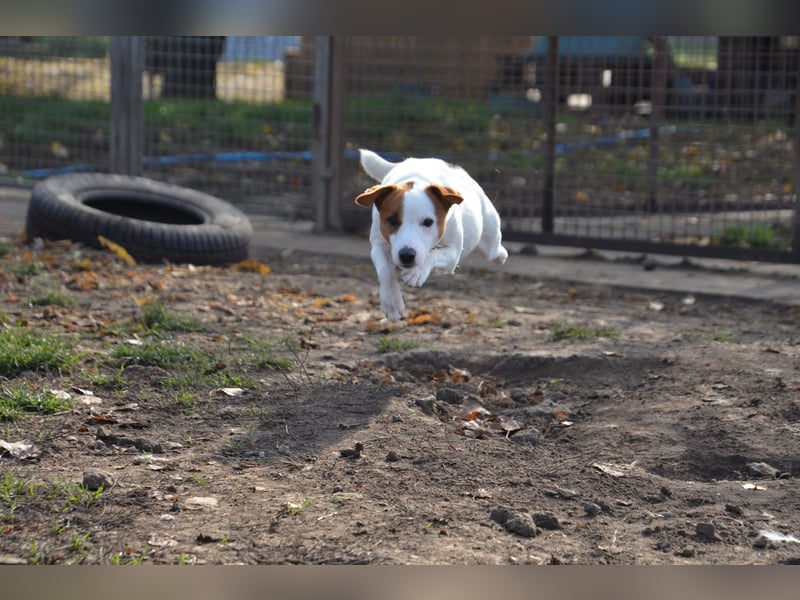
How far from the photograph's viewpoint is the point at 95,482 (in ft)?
11.4

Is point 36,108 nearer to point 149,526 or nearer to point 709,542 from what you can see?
point 149,526

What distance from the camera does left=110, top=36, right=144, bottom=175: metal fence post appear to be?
9.85 m

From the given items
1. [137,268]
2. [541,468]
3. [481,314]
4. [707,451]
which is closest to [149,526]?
[541,468]

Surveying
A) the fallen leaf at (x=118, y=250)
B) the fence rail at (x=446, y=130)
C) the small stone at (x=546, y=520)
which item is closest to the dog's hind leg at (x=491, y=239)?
the small stone at (x=546, y=520)

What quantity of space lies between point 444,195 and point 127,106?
637 cm

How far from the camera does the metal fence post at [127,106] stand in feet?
32.3

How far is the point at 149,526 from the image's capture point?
3197 millimetres

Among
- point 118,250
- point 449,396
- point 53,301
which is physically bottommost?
point 449,396

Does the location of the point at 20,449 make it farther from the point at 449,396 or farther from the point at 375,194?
the point at 449,396

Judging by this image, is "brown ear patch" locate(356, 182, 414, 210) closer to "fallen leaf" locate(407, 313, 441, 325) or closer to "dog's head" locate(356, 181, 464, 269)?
"dog's head" locate(356, 181, 464, 269)

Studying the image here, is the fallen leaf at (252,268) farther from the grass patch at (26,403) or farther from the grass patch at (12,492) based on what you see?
the grass patch at (12,492)

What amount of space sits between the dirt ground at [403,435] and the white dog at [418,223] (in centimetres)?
56

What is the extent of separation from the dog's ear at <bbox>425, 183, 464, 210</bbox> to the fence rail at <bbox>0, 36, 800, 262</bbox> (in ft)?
13.5

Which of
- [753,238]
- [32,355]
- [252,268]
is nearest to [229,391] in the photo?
[32,355]
